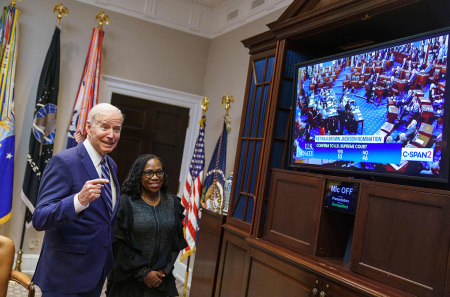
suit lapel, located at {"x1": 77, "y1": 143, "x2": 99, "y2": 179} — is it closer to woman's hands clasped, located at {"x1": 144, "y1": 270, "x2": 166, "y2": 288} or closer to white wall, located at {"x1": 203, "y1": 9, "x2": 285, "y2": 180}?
woman's hands clasped, located at {"x1": 144, "y1": 270, "x2": 166, "y2": 288}

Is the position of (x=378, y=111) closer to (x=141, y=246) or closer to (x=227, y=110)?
(x=141, y=246)

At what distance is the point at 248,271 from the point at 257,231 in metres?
0.28

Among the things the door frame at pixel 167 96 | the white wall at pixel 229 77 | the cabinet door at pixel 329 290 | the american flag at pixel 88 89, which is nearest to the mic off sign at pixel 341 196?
the cabinet door at pixel 329 290

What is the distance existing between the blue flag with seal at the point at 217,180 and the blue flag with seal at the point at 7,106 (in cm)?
205

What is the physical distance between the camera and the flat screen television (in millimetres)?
2125

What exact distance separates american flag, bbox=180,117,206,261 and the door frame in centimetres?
91

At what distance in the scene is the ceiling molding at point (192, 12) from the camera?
5.23 m

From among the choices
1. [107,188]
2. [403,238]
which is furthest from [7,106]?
[403,238]

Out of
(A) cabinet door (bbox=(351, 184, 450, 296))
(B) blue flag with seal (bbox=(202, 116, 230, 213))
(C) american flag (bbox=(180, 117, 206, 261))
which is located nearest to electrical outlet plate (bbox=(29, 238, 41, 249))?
(C) american flag (bbox=(180, 117, 206, 261))

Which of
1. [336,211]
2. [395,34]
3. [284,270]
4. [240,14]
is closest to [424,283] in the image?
[336,211]

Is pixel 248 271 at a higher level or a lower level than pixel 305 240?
lower

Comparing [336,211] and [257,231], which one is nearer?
[336,211]

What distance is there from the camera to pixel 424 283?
1997 millimetres

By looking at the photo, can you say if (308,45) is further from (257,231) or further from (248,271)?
(248,271)
